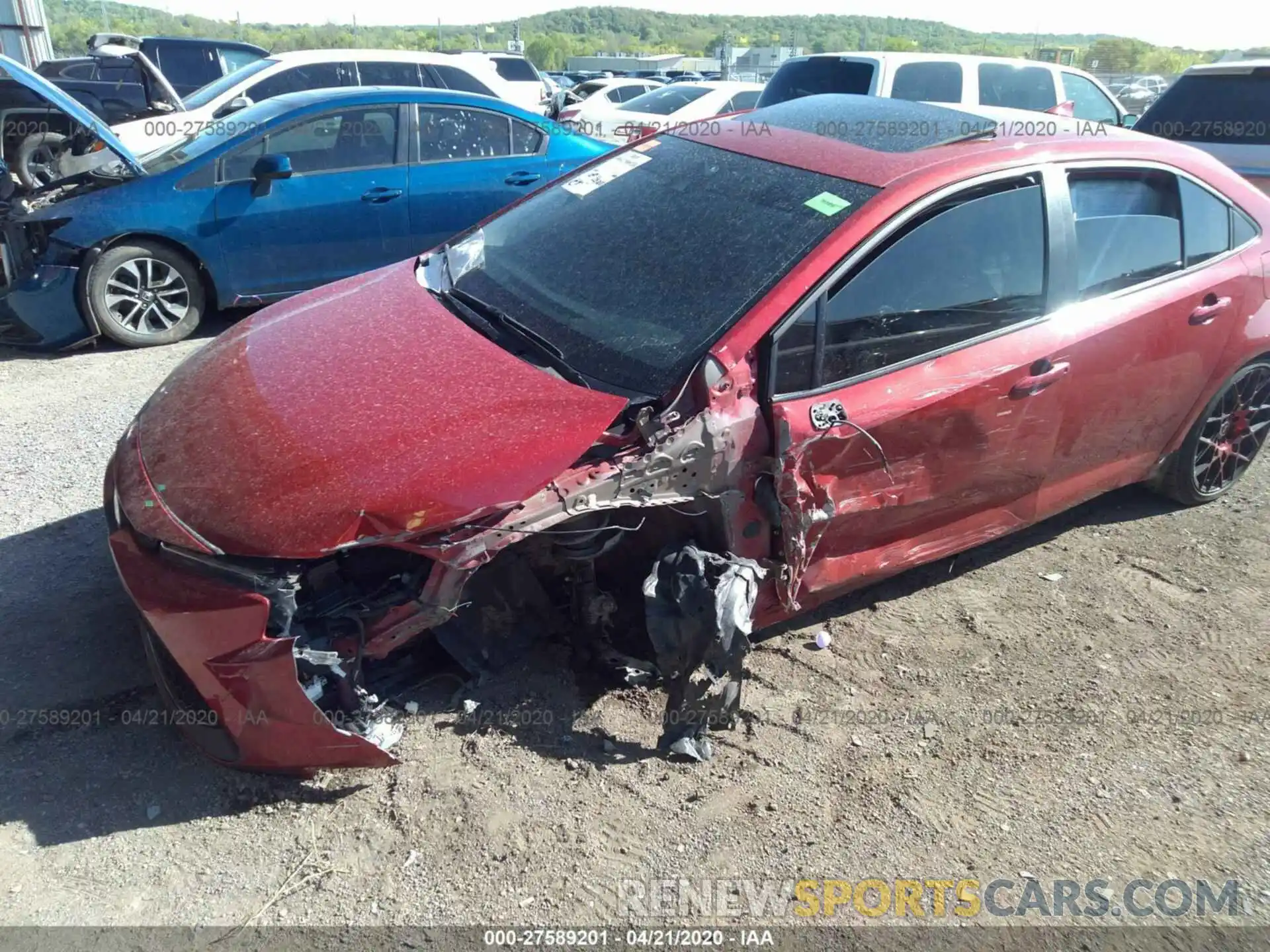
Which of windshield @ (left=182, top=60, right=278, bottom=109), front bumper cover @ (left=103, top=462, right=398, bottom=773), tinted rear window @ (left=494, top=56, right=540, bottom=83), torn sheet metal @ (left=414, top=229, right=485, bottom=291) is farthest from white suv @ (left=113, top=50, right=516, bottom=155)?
front bumper cover @ (left=103, top=462, right=398, bottom=773)

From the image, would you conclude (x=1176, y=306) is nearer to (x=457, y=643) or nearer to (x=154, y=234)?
(x=457, y=643)

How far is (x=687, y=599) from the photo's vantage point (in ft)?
9.24

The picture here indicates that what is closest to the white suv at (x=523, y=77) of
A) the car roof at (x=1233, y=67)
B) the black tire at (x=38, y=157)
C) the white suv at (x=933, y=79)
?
the white suv at (x=933, y=79)

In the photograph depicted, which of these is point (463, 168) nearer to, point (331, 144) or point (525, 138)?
point (525, 138)

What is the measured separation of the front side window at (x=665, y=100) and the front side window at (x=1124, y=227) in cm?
907

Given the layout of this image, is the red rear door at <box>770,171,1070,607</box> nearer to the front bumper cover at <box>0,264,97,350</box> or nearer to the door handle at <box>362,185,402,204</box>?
the door handle at <box>362,185,402,204</box>

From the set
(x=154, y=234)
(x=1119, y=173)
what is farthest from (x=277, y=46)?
(x=1119, y=173)

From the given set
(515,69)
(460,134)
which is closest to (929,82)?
(460,134)

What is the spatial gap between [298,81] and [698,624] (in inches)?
365

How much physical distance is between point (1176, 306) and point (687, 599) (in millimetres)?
2365

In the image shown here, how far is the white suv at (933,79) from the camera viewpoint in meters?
8.82

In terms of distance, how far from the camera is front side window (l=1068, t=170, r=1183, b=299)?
351 centimetres

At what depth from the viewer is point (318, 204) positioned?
6.49m

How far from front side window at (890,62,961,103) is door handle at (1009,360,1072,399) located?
6232mm
